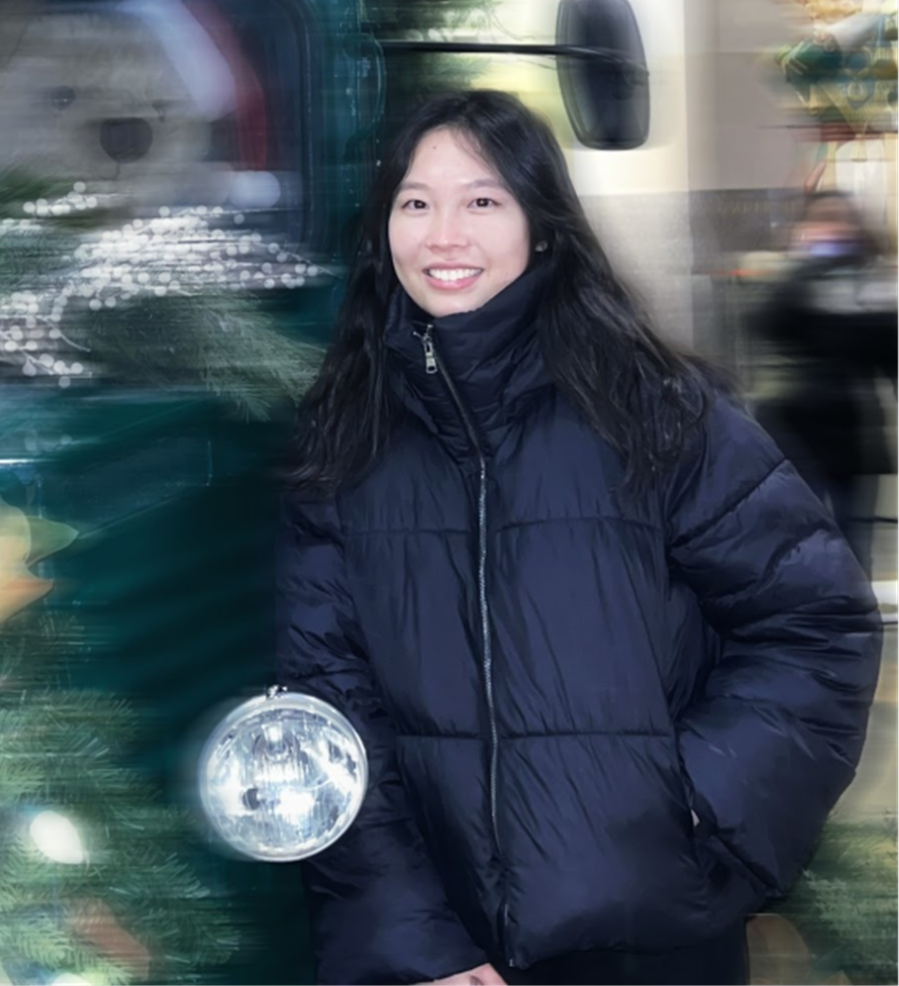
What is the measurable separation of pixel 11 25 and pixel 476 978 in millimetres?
1227

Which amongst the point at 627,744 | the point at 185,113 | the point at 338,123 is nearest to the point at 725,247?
the point at 338,123

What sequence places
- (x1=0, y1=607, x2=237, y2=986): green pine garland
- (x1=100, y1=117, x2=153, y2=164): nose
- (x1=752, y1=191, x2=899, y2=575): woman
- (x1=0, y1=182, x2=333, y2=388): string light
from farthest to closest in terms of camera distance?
(x1=752, y1=191, x2=899, y2=575): woman
(x1=100, y1=117, x2=153, y2=164): nose
(x1=0, y1=182, x2=333, y2=388): string light
(x1=0, y1=607, x2=237, y2=986): green pine garland

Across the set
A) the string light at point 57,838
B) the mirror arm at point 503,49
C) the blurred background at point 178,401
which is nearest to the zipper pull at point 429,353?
the blurred background at point 178,401

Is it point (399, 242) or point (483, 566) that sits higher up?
point (399, 242)

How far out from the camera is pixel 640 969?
1854 millimetres

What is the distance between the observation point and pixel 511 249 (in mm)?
1841

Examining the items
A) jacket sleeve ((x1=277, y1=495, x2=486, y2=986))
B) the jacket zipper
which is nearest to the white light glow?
jacket sleeve ((x1=277, y1=495, x2=486, y2=986))

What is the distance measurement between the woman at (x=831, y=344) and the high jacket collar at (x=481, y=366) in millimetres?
2181

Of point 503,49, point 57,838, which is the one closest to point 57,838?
point 57,838

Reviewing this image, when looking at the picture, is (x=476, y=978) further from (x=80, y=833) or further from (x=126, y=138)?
(x=126, y=138)

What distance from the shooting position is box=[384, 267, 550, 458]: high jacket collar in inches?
71.0

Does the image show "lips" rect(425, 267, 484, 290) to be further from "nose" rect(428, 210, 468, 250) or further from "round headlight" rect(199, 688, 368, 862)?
"round headlight" rect(199, 688, 368, 862)

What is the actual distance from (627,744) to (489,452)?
36cm

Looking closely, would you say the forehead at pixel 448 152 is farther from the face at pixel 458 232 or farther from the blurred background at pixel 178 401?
the blurred background at pixel 178 401
